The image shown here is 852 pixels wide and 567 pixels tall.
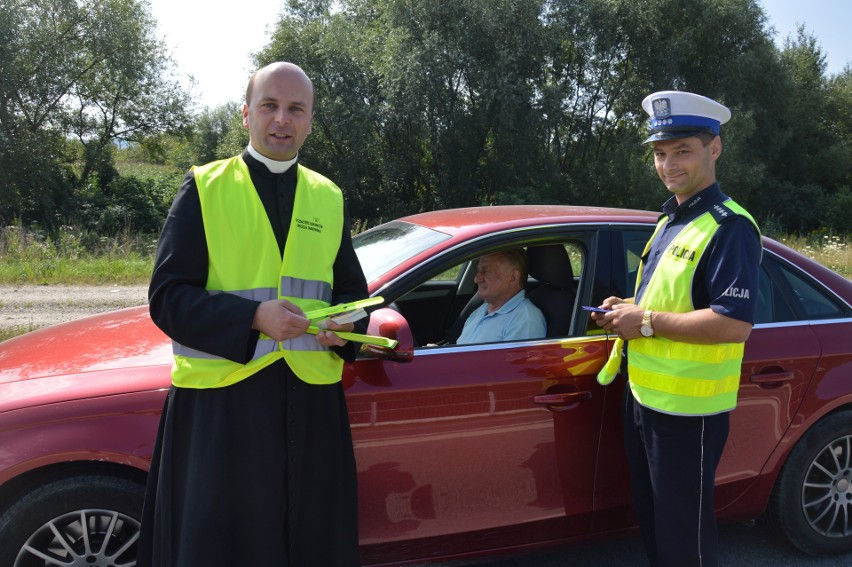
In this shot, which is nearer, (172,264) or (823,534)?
(172,264)

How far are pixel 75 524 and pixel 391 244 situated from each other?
5.60ft

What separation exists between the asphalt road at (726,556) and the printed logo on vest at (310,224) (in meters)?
1.97

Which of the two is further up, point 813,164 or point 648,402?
point 813,164

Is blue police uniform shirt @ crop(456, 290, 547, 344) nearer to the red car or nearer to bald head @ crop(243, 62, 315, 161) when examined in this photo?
the red car

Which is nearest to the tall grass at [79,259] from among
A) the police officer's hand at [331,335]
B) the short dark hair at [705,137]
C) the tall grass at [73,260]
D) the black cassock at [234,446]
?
the tall grass at [73,260]

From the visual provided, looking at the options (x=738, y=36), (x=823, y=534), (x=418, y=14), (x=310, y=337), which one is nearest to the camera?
(x=310, y=337)

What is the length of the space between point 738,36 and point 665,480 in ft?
101

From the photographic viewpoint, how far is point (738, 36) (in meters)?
28.7

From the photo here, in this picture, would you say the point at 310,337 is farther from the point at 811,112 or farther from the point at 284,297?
the point at 811,112

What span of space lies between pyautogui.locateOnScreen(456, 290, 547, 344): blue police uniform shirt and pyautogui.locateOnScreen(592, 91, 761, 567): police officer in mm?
608

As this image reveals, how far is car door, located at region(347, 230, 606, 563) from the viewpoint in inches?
103

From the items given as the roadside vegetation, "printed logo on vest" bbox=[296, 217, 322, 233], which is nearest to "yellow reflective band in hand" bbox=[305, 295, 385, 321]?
"printed logo on vest" bbox=[296, 217, 322, 233]

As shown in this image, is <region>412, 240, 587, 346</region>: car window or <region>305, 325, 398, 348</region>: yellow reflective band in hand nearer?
<region>305, 325, 398, 348</region>: yellow reflective band in hand

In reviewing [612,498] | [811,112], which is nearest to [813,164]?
[811,112]
